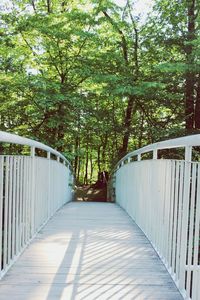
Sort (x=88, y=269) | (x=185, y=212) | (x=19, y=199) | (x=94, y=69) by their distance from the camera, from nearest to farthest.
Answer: (x=185, y=212)
(x=88, y=269)
(x=19, y=199)
(x=94, y=69)

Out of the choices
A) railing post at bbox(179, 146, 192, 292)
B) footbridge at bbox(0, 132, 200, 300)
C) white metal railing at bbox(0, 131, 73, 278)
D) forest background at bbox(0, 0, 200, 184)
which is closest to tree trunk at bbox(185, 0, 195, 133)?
forest background at bbox(0, 0, 200, 184)

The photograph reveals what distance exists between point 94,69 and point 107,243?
24.0 ft

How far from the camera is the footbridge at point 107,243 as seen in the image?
7.07ft

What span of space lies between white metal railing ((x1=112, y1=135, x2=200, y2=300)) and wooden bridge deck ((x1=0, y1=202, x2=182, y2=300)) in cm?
13

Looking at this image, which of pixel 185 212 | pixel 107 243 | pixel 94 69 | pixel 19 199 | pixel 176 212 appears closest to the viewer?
pixel 185 212

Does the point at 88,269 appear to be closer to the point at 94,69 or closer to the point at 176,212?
the point at 176,212

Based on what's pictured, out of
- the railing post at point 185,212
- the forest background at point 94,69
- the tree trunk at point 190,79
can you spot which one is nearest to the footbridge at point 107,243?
the railing post at point 185,212

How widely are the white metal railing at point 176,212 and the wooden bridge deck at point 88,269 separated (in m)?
0.13

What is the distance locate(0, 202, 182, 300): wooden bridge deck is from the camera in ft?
7.13

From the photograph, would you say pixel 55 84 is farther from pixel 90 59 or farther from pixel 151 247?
pixel 151 247

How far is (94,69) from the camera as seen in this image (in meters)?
9.96

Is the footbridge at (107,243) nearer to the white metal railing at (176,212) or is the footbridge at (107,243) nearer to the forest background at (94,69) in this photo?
the white metal railing at (176,212)

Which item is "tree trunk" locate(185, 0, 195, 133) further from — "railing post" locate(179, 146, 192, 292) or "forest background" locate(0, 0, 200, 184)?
"railing post" locate(179, 146, 192, 292)

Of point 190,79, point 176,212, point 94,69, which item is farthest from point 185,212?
point 94,69
